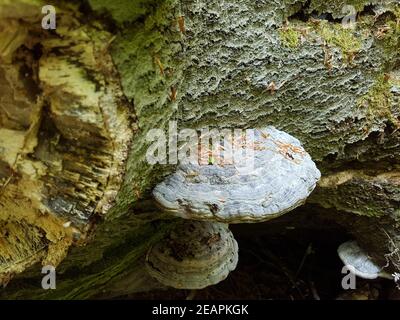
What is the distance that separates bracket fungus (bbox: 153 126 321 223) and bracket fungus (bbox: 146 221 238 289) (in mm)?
605

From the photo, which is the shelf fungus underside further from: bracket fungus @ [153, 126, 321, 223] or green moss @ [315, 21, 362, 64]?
green moss @ [315, 21, 362, 64]

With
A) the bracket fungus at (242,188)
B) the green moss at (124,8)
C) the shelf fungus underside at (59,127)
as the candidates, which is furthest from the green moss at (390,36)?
the shelf fungus underside at (59,127)

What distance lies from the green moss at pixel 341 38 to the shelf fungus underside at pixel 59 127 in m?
0.99

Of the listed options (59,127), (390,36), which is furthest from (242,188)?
(390,36)

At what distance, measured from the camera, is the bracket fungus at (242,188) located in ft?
5.27

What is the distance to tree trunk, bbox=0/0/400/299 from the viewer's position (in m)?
1.34

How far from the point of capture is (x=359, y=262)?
273cm

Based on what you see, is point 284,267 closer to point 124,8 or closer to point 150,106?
point 150,106

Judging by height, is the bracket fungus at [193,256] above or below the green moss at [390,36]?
below

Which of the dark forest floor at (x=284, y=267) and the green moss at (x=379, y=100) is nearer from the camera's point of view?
the green moss at (x=379, y=100)

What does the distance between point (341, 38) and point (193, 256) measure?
116 centimetres

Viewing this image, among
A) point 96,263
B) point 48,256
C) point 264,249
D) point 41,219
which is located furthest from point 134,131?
point 264,249

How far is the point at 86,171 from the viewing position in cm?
147

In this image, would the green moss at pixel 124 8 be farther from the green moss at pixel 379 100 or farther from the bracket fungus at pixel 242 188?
the green moss at pixel 379 100
